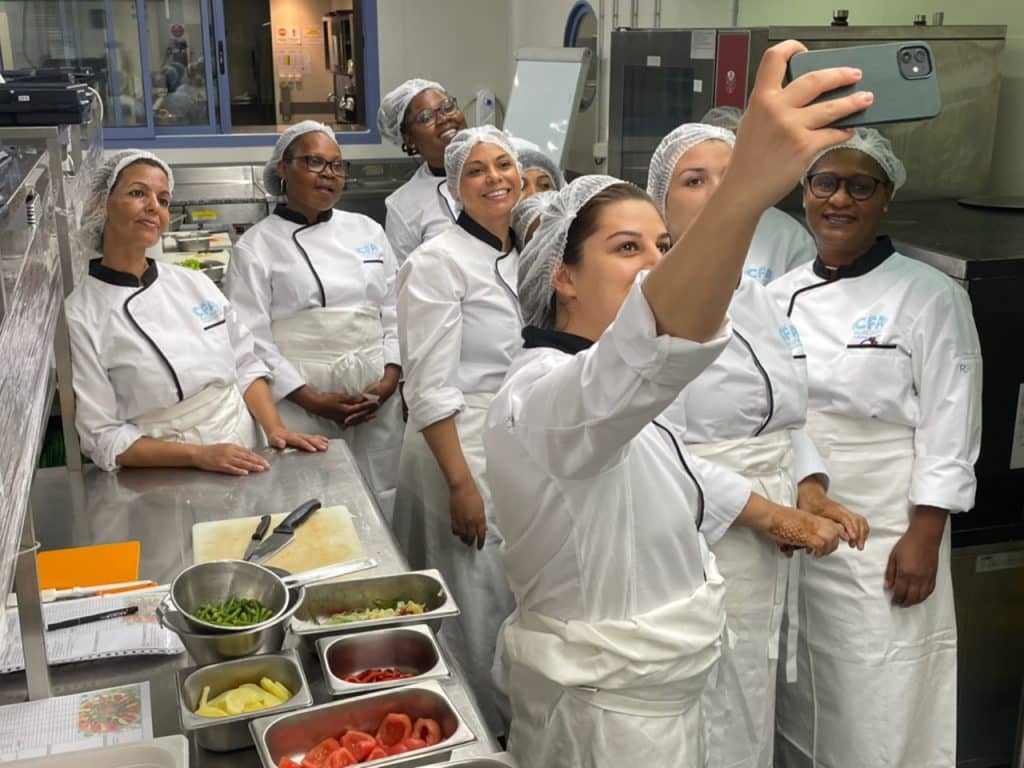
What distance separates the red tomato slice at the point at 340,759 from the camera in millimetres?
1244

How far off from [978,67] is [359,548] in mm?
2112

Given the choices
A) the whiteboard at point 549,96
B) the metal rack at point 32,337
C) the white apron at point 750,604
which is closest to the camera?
the metal rack at point 32,337

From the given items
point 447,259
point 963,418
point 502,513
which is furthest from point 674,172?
point 502,513

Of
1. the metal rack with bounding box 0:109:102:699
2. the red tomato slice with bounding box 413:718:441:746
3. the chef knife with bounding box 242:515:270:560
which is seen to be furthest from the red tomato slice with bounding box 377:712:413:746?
the chef knife with bounding box 242:515:270:560

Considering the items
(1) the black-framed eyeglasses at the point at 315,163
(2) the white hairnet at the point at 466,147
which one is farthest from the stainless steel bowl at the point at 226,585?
(1) the black-framed eyeglasses at the point at 315,163

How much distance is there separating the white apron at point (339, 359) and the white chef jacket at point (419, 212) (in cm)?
66

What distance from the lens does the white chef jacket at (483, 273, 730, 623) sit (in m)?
1.20

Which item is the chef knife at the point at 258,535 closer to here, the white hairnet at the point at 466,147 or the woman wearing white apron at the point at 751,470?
the woman wearing white apron at the point at 751,470

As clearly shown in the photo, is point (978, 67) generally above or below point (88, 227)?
above

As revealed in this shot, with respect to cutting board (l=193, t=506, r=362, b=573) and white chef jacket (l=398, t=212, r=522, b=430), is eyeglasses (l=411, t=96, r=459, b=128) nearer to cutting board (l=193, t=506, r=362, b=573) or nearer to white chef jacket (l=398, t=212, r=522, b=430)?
white chef jacket (l=398, t=212, r=522, b=430)

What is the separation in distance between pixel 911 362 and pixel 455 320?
1006 mm

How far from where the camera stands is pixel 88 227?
7.29 ft

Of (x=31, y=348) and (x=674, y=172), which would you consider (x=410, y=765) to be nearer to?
(x=31, y=348)

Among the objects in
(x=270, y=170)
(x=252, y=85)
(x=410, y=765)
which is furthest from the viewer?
(x=252, y=85)
